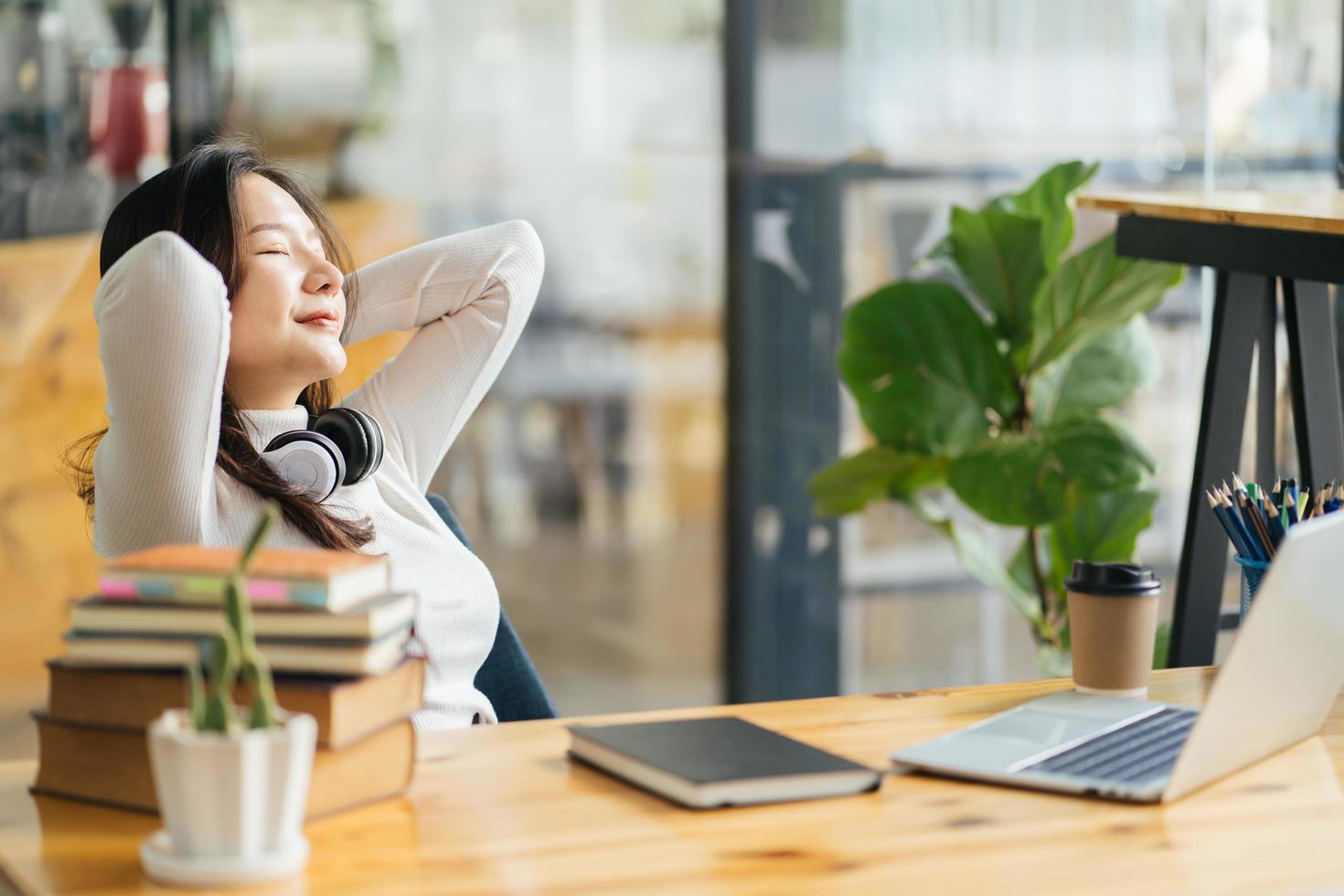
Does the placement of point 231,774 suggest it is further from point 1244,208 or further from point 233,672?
point 1244,208

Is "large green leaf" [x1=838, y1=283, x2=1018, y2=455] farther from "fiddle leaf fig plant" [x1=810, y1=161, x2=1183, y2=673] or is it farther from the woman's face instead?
the woman's face

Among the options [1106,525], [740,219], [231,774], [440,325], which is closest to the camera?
[231,774]

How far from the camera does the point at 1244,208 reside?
1.76 meters

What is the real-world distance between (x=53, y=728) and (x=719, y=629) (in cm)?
241

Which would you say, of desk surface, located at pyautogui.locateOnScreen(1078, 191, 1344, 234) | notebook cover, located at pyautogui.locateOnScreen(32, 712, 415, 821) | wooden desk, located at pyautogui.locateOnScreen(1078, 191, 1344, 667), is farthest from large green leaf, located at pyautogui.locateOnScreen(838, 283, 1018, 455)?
notebook cover, located at pyautogui.locateOnScreen(32, 712, 415, 821)

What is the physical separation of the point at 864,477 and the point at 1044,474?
0.39 m

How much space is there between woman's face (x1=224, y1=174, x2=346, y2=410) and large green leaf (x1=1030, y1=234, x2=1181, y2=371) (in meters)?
1.32

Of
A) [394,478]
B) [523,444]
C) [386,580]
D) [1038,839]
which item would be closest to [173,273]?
[386,580]

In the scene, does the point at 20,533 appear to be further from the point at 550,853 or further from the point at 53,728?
the point at 550,853

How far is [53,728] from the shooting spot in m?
1.11

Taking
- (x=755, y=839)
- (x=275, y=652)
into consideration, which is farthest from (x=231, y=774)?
(x=755, y=839)

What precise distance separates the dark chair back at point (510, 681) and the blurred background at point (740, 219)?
1.30 meters

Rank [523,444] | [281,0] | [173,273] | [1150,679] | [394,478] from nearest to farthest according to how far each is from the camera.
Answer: [173,273] < [1150,679] < [394,478] < [281,0] < [523,444]

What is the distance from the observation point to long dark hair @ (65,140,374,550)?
4.89 ft
